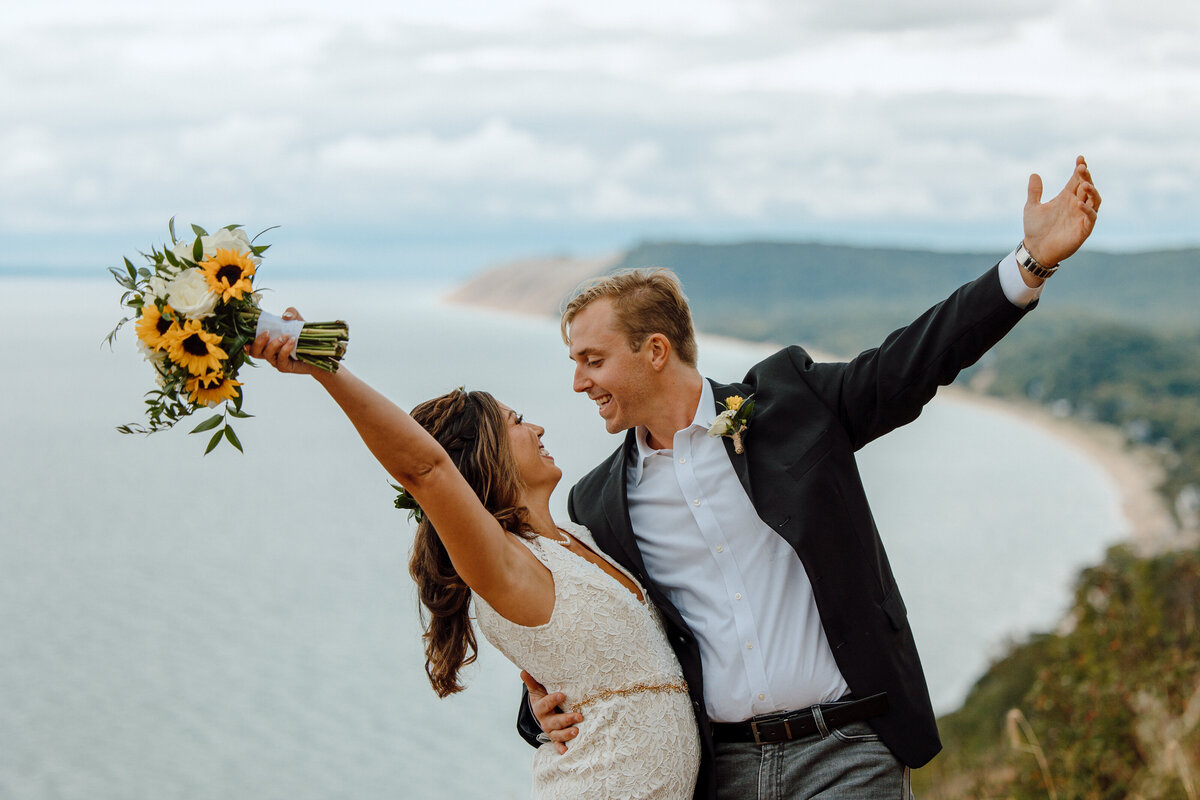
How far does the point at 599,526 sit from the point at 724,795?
37.3 inches

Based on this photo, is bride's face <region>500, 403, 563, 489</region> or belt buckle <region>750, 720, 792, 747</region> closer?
belt buckle <region>750, 720, 792, 747</region>

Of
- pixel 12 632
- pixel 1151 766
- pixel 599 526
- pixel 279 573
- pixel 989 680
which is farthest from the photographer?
pixel 279 573

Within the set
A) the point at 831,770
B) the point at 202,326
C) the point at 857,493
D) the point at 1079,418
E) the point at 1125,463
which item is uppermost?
the point at 1079,418

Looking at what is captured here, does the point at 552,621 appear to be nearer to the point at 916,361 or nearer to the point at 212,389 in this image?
the point at 212,389

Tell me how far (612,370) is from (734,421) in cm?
47

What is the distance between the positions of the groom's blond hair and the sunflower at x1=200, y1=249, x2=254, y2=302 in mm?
1371

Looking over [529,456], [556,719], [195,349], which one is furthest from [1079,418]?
[195,349]

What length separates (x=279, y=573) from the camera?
48.3 metres

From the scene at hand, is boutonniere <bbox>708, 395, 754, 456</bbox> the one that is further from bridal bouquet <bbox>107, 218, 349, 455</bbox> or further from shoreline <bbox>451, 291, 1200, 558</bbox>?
shoreline <bbox>451, 291, 1200, 558</bbox>

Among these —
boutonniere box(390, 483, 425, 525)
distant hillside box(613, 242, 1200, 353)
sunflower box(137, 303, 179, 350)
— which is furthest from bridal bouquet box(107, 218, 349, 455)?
distant hillside box(613, 242, 1200, 353)

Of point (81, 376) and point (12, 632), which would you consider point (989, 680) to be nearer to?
point (12, 632)

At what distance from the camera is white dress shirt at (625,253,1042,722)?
→ 144 inches

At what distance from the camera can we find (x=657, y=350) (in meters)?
4.07

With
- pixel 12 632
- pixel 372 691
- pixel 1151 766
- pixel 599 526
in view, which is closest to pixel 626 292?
pixel 599 526
